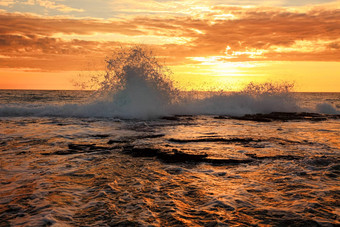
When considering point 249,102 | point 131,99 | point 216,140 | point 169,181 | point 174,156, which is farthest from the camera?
point 249,102

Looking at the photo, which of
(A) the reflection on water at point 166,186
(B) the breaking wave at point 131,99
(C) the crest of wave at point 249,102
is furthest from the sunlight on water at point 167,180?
(C) the crest of wave at point 249,102

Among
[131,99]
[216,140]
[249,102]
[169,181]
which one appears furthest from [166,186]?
[249,102]

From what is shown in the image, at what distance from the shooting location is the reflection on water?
133 inches

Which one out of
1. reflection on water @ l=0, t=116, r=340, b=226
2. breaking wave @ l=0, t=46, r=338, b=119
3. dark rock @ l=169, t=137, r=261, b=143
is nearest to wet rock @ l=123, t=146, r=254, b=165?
reflection on water @ l=0, t=116, r=340, b=226

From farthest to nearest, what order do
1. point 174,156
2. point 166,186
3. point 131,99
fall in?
point 131,99
point 174,156
point 166,186

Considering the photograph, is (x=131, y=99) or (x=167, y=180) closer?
(x=167, y=180)

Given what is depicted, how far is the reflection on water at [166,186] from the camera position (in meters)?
3.39

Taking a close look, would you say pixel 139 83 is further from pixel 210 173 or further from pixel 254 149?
pixel 210 173

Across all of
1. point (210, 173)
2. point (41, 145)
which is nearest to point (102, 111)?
point (41, 145)

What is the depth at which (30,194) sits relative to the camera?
4.12 meters

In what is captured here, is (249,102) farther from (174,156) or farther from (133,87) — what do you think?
(174,156)

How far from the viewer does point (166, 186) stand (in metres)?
4.54

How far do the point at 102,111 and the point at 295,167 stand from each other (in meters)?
14.5

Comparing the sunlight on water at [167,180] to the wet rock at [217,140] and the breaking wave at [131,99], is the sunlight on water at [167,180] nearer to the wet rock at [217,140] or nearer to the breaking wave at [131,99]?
the wet rock at [217,140]
